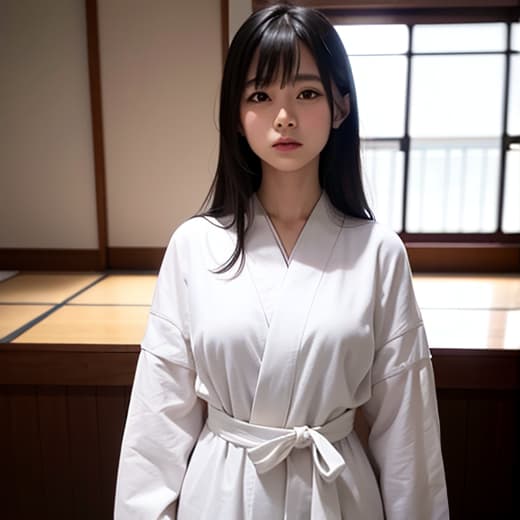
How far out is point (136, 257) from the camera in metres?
2.76

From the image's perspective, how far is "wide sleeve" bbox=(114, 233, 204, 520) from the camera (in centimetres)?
97

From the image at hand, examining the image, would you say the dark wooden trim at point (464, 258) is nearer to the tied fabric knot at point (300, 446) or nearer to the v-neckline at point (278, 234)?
the v-neckline at point (278, 234)

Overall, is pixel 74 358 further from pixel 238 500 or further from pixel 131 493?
pixel 238 500

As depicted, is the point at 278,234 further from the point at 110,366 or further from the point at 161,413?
the point at 110,366

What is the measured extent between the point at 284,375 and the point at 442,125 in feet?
7.10

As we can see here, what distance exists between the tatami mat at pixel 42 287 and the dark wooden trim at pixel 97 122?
225 mm

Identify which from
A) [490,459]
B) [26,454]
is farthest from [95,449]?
[490,459]

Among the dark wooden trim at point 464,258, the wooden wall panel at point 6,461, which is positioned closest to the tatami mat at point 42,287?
the wooden wall panel at point 6,461

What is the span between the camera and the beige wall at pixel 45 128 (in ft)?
8.52

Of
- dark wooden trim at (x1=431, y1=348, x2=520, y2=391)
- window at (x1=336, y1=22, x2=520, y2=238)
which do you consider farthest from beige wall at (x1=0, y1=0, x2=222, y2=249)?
dark wooden trim at (x1=431, y1=348, x2=520, y2=391)

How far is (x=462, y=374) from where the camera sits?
59.1 inches

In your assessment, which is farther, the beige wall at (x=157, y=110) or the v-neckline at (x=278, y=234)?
the beige wall at (x=157, y=110)

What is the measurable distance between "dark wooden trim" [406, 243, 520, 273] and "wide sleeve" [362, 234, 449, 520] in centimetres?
176

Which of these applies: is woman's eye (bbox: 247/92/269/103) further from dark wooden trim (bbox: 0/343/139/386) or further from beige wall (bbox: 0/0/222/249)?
beige wall (bbox: 0/0/222/249)
